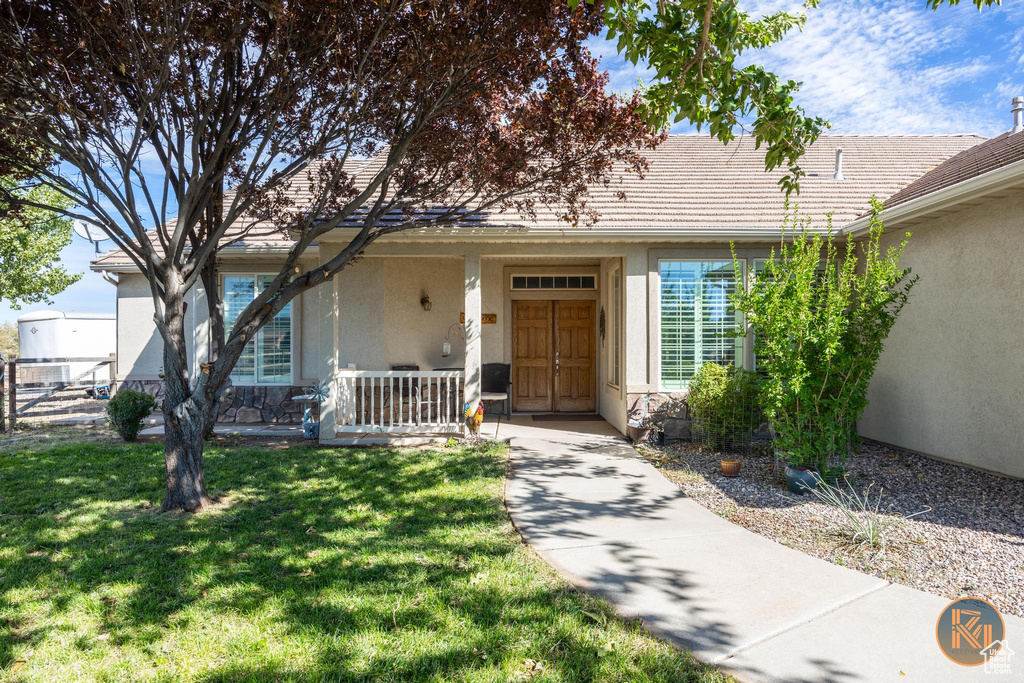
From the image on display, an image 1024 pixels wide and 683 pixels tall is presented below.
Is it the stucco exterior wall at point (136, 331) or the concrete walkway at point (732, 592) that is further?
the stucco exterior wall at point (136, 331)

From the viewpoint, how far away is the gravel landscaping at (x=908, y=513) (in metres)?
3.43

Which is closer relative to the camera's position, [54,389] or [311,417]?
[311,417]

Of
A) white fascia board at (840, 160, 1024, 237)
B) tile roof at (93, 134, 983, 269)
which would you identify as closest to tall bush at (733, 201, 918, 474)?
white fascia board at (840, 160, 1024, 237)

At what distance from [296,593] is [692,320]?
6515mm

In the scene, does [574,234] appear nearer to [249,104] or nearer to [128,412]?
[249,104]

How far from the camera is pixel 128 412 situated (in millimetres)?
7398

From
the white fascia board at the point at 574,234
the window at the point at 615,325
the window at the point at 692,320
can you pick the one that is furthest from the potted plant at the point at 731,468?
the white fascia board at the point at 574,234

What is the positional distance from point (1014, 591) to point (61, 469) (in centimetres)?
876

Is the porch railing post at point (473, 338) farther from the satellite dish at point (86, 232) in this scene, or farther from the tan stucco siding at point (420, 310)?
the satellite dish at point (86, 232)

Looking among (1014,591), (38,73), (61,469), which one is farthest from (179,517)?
(1014,591)

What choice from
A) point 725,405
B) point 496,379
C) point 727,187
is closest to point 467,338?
point 496,379

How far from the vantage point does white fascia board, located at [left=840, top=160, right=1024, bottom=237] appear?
4930mm

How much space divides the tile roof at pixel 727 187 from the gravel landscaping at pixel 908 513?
3542 millimetres

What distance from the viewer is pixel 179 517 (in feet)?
14.7
